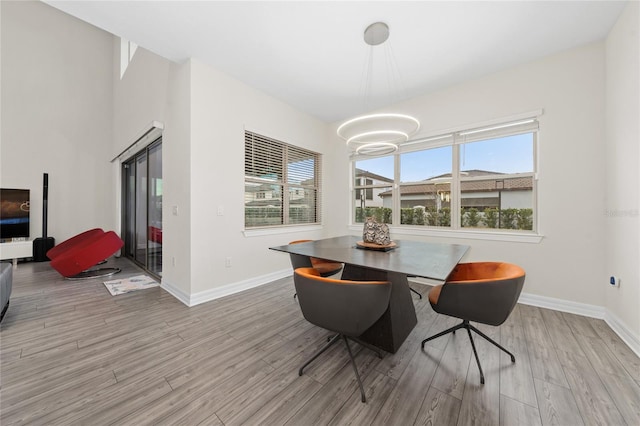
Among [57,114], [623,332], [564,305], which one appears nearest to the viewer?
[623,332]

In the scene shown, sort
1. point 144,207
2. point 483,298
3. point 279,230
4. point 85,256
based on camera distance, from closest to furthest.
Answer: point 483,298
point 85,256
point 279,230
point 144,207

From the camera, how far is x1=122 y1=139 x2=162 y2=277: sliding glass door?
3.81 meters

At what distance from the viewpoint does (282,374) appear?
1.65 metres

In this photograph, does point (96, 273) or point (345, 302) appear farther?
point (96, 273)

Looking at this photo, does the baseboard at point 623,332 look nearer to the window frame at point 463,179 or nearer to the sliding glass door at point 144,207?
the window frame at point 463,179

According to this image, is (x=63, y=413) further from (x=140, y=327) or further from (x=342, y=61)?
(x=342, y=61)

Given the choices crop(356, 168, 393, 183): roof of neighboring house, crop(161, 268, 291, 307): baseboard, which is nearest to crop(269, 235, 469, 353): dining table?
crop(161, 268, 291, 307): baseboard

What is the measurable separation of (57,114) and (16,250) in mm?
3181

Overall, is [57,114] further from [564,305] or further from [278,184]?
[564,305]

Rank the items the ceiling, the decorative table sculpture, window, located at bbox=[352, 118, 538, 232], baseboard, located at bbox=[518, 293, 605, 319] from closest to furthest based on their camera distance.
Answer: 1. the ceiling
2. the decorative table sculpture
3. baseboard, located at bbox=[518, 293, 605, 319]
4. window, located at bbox=[352, 118, 538, 232]

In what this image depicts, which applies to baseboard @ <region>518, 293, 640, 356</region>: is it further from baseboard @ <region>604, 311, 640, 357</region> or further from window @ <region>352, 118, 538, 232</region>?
window @ <region>352, 118, 538, 232</region>

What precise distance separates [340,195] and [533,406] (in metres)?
3.83

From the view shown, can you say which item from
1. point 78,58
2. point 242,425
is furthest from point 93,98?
point 242,425

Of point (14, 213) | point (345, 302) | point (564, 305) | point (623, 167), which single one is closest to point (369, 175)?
point (623, 167)
